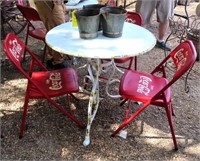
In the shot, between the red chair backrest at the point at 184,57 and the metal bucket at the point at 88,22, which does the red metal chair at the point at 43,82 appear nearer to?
the metal bucket at the point at 88,22

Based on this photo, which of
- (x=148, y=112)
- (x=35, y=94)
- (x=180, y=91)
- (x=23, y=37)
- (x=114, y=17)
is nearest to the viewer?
(x=114, y=17)

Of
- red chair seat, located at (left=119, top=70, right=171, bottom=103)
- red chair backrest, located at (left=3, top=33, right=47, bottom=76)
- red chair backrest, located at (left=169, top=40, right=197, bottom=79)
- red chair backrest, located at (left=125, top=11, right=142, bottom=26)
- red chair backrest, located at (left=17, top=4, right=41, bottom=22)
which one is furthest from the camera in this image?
red chair backrest, located at (left=17, top=4, right=41, bottom=22)

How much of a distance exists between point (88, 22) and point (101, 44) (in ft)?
0.68

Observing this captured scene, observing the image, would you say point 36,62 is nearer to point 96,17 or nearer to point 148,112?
point 96,17

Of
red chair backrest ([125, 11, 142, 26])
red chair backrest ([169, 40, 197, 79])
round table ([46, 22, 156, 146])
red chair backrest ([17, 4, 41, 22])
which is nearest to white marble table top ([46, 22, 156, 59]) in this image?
round table ([46, 22, 156, 146])

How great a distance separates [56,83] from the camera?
96.7 inches

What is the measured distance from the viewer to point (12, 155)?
2.31 metres

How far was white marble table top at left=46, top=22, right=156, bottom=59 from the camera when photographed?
1.97 m

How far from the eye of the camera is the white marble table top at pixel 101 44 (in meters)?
1.97

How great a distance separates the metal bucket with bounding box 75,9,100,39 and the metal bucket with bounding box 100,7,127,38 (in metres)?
0.06

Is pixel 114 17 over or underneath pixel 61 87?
over

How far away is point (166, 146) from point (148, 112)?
534mm

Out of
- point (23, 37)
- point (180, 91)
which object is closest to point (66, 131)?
point (180, 91)

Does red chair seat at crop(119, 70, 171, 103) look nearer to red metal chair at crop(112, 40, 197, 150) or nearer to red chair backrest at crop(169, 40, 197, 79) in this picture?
red metal chair at crop(112, 40, 197, 150)
